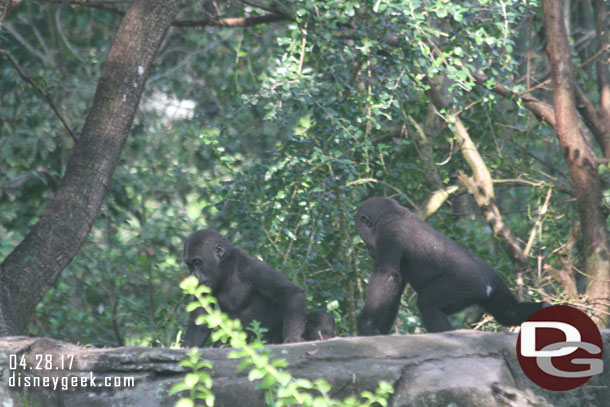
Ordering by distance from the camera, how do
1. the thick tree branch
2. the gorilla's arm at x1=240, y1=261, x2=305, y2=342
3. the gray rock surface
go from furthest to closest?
1. the thick tree branch
2. the gorilla's arm at x1=240, y1=261, x2=305, y2=342
3. the gray rock surface

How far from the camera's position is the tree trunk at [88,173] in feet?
14.8

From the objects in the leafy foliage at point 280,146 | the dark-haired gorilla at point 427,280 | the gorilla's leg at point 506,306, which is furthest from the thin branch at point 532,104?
the gorilla's leg at point 506,306

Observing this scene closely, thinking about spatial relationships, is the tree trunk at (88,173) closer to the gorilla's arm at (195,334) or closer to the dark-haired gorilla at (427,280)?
the gorilla's arm at (195,334)

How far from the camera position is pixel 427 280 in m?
5.25

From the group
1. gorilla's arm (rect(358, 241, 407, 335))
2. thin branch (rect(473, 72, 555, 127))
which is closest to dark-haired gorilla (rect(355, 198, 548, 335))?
gorilla's arm (rect(358, 241, 407, 335))

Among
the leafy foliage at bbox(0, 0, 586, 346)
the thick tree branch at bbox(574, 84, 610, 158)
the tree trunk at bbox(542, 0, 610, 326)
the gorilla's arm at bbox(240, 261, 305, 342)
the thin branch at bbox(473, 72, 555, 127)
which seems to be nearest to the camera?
the gorilla's arm at bbox(240, 261, 305, 342)

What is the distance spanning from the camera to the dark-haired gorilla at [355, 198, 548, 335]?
5109 mm

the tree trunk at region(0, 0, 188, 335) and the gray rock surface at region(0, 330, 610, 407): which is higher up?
the tree trunk at region(0, 0, 188, 335)

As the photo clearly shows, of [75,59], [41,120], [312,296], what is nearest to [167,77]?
[75,59]

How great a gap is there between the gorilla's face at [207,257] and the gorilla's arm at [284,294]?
0.61 ft

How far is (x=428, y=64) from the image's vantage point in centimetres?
613

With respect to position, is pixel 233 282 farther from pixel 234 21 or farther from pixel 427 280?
pixel 234 21

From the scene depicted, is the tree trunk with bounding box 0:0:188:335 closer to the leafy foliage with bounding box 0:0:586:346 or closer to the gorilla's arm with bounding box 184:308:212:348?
the gorilla's arm with bounding box 184:308:212:348

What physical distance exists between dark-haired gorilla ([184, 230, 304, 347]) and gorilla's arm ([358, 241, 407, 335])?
1.85 feet
